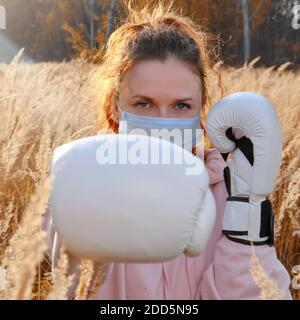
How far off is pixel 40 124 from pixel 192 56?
1598 millimetres

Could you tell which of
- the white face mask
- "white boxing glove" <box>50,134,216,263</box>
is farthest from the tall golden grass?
the white face mask

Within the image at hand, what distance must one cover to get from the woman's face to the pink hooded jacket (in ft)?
0.53

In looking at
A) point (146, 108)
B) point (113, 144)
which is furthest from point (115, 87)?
point (113, 144)

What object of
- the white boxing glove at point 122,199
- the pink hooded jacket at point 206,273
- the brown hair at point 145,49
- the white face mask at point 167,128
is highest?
the brown hair at point 145,49

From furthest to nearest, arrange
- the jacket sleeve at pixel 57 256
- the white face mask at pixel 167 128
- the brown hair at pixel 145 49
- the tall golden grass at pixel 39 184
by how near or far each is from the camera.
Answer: the brown hair at pixel 145 49 → the white face mask at pixel 167 128 → the jacket sleeve at pixel 57 256 → the tall golden grass at pixel 39 184

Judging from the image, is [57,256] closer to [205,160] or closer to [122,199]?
[122,199]

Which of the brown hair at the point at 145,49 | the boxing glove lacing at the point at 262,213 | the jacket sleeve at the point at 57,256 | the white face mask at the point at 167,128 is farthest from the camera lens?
the brown hair at the point at 145,49

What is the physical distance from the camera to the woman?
1.17m

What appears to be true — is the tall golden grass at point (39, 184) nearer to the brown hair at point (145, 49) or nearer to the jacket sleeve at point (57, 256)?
the jacket sleeve at point (57, 256)

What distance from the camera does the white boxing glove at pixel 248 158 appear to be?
3.61 feet

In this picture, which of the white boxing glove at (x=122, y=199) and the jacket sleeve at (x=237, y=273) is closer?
the white boxing glove at (x=122, y=199)

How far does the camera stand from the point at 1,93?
7.02ft

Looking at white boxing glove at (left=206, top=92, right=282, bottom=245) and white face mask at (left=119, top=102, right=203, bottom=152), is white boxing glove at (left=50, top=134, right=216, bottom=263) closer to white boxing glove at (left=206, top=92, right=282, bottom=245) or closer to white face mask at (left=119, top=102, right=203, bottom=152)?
white boxing glove at (left=206, top=92, right=282, bottom=245)

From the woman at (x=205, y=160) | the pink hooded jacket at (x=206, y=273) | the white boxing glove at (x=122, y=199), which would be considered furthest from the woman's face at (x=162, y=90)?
the white boxing glove at (x=122, y=199)
